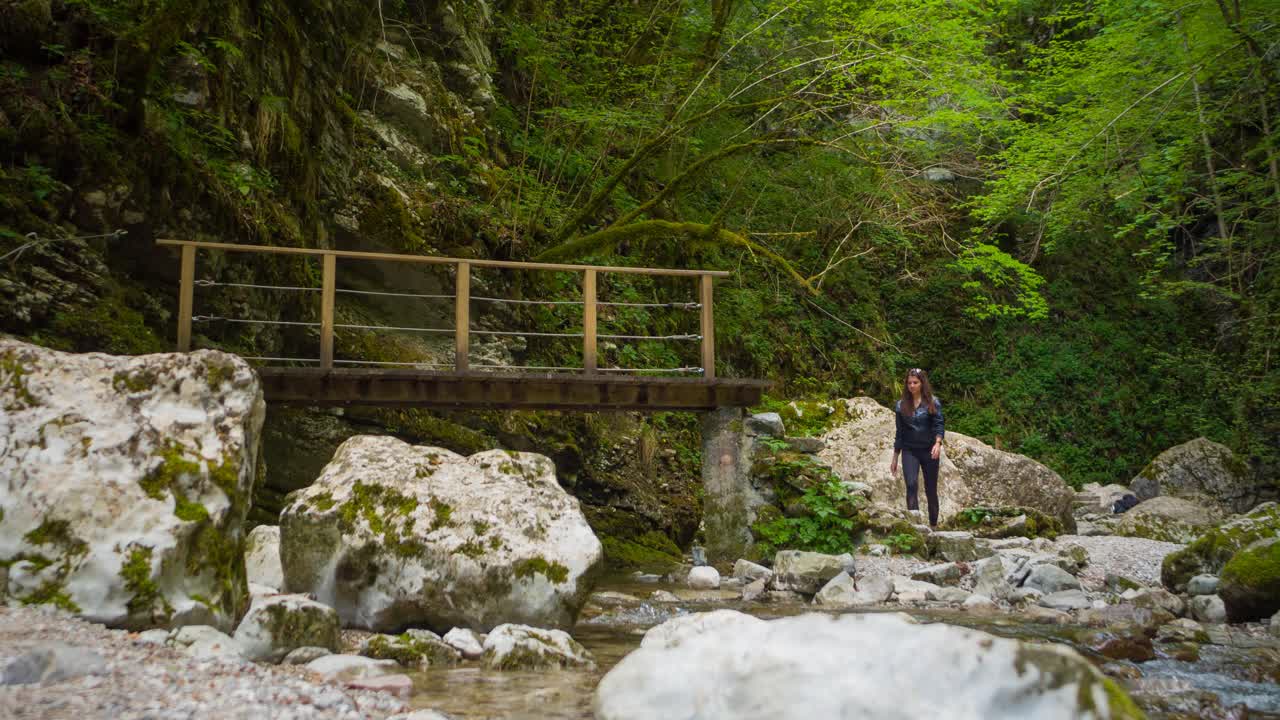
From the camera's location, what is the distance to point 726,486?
29.1 feet

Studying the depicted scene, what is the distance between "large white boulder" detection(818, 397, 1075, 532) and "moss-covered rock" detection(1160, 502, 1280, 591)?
3.83 m

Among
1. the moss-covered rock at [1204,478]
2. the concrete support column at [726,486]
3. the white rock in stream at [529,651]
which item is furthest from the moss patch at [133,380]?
the moss-covered rock at [1204,478]

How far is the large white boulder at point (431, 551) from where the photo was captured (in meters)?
4.64

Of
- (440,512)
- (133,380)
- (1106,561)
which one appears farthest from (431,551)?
(1106,561)

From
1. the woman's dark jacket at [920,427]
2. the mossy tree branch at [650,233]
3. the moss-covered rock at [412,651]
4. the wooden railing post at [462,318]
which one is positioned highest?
the mossy tree branch at [650,233]

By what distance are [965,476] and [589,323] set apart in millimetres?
5439

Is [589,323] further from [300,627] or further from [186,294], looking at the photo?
[300,627]

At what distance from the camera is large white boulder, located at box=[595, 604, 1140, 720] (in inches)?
90.6

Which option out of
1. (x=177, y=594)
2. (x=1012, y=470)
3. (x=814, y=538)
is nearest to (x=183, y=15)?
(x=177, y=594)

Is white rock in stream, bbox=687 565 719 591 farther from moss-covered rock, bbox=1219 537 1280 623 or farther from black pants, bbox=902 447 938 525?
moss-covered rock, bbox=1219 537 1280 623

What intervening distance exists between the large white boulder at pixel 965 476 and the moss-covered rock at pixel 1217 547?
3.83 m

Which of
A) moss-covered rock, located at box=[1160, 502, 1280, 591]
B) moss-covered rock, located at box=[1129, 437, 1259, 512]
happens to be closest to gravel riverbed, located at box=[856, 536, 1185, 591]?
moss-covered rock, located at box=[1160, 502, 1280, 591]

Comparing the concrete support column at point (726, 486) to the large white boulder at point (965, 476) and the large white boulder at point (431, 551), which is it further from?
the large white boulder at point (431, 551)

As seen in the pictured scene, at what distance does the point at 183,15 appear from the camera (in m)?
6.56
